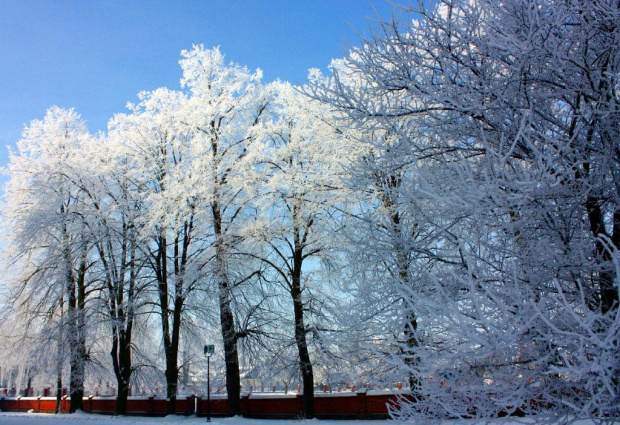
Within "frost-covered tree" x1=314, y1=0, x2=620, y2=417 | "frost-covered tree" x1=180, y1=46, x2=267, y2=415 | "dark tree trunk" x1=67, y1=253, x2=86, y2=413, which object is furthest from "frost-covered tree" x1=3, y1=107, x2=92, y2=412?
"frost-covered tree" x1=314, y1=0, x2=620, y2=417

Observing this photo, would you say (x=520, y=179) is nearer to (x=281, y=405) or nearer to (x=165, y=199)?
(x=165, y=199)

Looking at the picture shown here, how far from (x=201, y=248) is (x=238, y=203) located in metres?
2.46

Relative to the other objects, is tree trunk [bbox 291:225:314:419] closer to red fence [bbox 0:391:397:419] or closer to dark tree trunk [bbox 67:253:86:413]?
red fence [bbox 0:391:397:419]

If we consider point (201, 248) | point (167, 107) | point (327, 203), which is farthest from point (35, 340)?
point (327, 203)

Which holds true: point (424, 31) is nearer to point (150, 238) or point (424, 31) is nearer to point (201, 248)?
point (201, 248)

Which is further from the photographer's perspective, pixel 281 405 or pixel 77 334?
pixel 77 334

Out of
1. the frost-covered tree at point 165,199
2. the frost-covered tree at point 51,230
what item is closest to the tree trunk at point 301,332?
the frost-covered tree at point 165,199

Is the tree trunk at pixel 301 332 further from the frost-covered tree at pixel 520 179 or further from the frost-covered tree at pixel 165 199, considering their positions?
the frost-covered tree at pixel 520 179

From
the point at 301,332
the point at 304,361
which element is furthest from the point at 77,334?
the point at 304,361

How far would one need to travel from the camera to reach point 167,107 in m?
18.8

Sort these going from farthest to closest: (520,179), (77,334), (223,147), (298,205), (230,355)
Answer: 1. (77,334)
2. (223,147)
3. (230,355)
4. (298,205)
5. (520,179)

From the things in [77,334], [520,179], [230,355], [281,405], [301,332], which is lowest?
[281,405]

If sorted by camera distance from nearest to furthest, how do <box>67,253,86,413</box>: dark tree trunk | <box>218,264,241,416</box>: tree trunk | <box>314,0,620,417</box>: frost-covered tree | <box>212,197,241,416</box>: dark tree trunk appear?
<box>314,0,620,417</box>: frost-covered tree
<box>212,197,241,416</box>: dark tree trunk
<box>218,264,241,416</box>: tree trunk
<box>67,253,86,413</box>: dark tree trunk

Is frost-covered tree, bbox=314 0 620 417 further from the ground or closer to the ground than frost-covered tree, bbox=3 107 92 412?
closer to the ground
